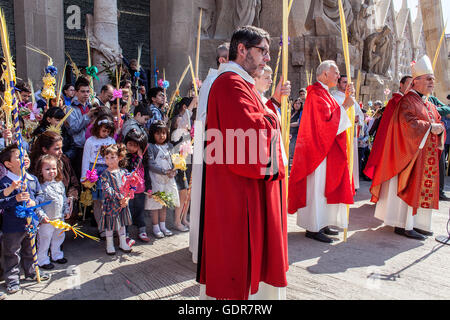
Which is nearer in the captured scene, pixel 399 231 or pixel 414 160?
pixel 414 160

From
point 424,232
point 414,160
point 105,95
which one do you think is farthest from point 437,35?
point 105,95

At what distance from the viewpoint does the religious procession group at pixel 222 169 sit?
209 centimetres

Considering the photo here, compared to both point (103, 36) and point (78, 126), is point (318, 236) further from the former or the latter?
point (103, 36)

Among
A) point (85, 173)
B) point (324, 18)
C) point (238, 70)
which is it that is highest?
point (324, 18)

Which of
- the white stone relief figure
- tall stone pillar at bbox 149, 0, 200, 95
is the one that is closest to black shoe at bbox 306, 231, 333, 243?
the white stone relief figure

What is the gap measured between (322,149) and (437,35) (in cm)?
917

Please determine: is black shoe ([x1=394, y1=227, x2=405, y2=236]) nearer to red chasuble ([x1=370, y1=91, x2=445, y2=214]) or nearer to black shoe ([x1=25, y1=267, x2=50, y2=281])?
red chasuble ([x1=370, y1=91, x2=445, y2=214])

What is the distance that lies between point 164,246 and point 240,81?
242cm

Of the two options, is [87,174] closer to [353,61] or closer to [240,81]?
[240,81]

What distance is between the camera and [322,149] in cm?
407

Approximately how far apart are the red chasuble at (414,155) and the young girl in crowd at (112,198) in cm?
315

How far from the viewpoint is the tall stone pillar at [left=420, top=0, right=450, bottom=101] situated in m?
10.6

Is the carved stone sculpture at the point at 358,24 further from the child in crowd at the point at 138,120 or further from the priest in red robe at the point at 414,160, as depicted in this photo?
the child in crowd at the point at 138,120
